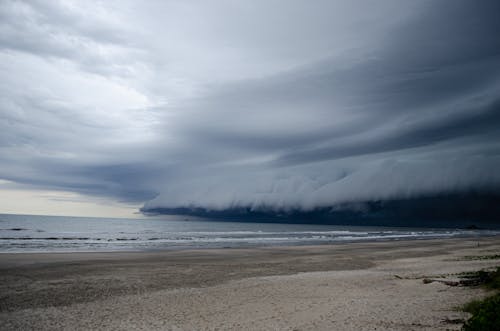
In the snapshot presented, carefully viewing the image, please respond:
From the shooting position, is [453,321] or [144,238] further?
[144,238]

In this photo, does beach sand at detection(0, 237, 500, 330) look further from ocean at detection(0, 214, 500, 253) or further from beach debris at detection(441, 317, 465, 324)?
ocean at detection(0, 214, 500, 253)

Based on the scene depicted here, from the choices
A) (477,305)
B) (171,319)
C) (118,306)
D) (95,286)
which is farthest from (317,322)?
(95,286)

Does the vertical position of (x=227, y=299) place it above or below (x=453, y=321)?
below

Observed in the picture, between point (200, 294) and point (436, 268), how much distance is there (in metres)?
14.6

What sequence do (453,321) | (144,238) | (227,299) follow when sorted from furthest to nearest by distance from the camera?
(144,238) → (227,299) → (453,321)

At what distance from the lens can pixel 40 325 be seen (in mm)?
9211

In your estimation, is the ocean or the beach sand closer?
the beach sand

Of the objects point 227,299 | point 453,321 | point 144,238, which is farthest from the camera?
point 144,238

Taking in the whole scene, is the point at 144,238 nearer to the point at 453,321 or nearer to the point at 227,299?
the point at 227,299

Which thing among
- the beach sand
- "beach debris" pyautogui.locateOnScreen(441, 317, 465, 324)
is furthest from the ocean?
"beach debris" pyautogui.locateOnScreen(441, 317, 465, 324)

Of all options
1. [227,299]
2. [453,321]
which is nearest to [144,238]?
[227,299]

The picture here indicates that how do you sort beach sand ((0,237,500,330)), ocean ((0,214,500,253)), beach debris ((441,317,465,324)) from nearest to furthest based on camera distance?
1. beach debris ((441,317,465,324))
2. beach sand ((0,237,500,330))
3. ocean ((0,214,500,253))

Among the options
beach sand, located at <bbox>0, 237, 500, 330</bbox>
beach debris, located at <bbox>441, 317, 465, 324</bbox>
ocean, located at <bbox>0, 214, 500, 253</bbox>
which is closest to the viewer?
beach debris, located at <bbox>441, 317, 465, 324</bbox>

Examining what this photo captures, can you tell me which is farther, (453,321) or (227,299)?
(227,299)
